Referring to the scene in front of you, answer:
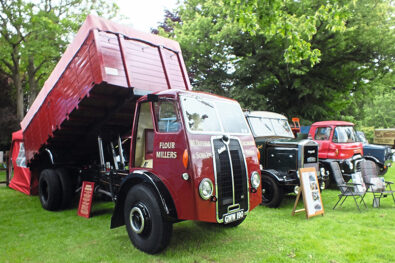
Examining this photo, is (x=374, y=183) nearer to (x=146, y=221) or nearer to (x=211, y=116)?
(x=211, y=116)

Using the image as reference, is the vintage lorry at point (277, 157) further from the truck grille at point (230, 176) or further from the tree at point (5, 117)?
the tree at point (5, 117)

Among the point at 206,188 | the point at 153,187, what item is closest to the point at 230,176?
the point at 206,188

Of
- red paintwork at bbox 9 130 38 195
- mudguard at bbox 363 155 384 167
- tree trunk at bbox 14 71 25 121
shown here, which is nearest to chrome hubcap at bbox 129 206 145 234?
red paintwork at bbox 9 130 38 195

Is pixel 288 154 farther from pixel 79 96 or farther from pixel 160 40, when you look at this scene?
pixel 79 96

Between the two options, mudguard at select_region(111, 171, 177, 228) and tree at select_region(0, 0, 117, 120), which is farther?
tree at select_region(0, 0, 117, 120)

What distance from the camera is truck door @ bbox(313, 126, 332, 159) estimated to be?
33.5 ft

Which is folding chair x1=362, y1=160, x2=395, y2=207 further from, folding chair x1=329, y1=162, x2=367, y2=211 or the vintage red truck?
the vintage red truck

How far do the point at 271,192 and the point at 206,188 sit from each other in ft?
11.6

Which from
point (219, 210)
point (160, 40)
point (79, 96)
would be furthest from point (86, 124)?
point (219, 210)

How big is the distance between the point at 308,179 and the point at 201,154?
315 centimetres

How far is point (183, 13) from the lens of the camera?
1905cm

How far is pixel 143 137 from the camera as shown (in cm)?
549

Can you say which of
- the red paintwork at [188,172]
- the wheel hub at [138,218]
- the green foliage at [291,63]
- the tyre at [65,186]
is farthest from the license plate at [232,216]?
the green foliage at [291,63]

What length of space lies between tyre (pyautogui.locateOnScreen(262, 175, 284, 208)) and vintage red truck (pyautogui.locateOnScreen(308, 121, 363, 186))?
3053 millimetres
